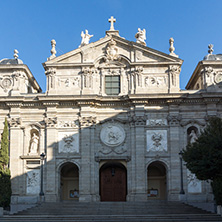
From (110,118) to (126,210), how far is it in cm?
951

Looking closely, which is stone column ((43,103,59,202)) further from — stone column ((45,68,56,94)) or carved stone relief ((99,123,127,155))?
carved stone relief ((99,123,127,155))

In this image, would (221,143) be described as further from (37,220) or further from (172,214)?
(37,220)

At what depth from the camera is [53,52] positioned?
41656 mm

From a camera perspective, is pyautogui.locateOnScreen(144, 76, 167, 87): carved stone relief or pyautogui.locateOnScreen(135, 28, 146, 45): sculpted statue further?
pyautogui.locateOnScreen(135, 28, 146, 45): sculpted statue

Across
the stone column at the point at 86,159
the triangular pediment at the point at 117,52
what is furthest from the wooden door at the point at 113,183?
the triangular pediment at the point at 117,52

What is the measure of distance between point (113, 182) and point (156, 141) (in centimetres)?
567

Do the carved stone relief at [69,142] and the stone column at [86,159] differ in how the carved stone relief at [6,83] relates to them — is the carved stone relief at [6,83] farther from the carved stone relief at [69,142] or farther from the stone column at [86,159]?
the stone column at [86,159]

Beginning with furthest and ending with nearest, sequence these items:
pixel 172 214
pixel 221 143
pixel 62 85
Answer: pixel 62 85 → pixel 172 214 → pixel 221 143

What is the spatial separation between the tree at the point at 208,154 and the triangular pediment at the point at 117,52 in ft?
38.6

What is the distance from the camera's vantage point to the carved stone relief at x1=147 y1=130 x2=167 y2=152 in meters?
39.2

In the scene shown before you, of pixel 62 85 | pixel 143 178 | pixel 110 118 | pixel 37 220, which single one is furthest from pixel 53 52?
pixel 37 220

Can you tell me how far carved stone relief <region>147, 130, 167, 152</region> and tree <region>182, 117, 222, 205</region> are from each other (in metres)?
8.57

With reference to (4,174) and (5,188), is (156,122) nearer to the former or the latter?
(4,174)

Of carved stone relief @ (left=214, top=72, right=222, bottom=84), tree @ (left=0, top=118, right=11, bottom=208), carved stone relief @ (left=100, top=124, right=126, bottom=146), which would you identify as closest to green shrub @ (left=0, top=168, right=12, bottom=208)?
tree @ (left=0, top=118, right=11, bottom=208)
